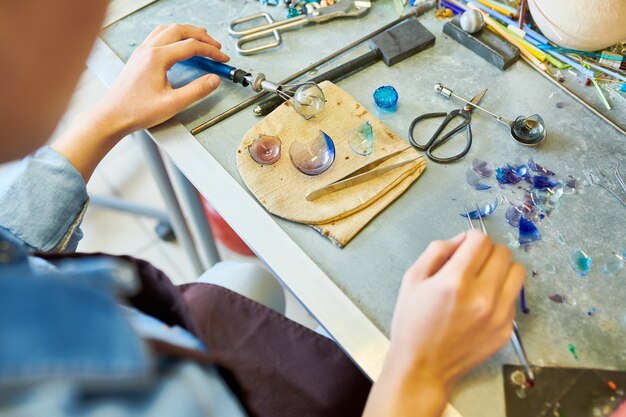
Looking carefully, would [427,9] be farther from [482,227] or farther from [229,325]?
[229,325]

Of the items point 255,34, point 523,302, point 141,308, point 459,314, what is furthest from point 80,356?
point 255,34

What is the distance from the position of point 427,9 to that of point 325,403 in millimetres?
644

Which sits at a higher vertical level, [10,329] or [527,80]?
[10,329]

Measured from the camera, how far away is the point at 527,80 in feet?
2.58

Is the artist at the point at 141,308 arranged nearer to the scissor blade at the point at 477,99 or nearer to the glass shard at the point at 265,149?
the glass shard at the point at 265,149

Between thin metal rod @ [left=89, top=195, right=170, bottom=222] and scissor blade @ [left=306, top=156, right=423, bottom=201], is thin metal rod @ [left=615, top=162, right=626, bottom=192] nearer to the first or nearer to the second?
scissor blade @ [left=306, top=156, right=423, bottom=201]

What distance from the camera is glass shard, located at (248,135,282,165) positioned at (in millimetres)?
711

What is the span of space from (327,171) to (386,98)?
15cm

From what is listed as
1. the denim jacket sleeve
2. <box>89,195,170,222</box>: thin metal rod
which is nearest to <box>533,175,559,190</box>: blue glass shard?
the denim jacket sleeve

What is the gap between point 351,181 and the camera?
26.9 inches

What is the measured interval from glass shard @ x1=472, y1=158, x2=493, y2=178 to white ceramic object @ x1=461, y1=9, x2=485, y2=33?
0.24 m

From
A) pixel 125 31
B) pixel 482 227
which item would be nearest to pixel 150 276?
pixel 482 227

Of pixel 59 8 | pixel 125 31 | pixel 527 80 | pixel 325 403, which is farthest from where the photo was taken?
pixel 125 31

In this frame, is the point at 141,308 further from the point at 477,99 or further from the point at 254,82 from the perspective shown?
the point at 477,99
